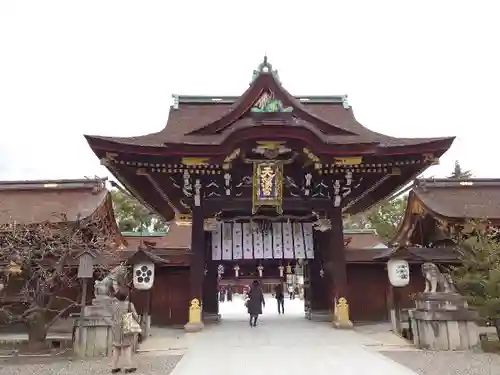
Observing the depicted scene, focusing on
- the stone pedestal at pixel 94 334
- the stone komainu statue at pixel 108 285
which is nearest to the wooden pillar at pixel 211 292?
the stone komainu statue at pixel 108 285

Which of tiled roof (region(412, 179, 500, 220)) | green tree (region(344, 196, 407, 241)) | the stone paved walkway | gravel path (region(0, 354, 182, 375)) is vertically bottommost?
gravel path (region(0, 354, 182, 375))

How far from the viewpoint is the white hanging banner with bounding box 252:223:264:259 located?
12.3 m

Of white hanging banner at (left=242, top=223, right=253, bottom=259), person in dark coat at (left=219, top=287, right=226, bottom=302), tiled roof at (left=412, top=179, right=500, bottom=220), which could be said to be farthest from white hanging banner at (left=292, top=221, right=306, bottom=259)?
person in dark coat at (left=219, top=287, right=226, bottom=302)

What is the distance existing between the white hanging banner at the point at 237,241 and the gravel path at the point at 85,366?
4825 millimetres

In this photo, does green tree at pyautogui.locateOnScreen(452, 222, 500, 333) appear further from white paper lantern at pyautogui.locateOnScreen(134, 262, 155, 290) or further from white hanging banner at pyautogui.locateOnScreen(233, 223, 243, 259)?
white paper lantern at pyautogui.locateOnScreen(134, 262, 155, 290)

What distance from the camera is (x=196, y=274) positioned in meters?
11.0

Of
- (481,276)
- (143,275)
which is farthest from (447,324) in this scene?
(143,275)

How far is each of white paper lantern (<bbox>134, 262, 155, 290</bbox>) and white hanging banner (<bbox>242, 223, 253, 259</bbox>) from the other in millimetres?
3185

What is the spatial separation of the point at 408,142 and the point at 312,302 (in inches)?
231

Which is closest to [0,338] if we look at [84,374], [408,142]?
[84,374]

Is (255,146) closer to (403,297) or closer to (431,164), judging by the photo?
(431,164)

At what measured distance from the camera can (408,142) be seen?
11.1 meters

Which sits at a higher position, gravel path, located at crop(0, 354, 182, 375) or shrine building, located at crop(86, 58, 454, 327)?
shrine building, located at crop(86, 58, 454, 327)

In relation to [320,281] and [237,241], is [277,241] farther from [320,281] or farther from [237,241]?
[320,281]
